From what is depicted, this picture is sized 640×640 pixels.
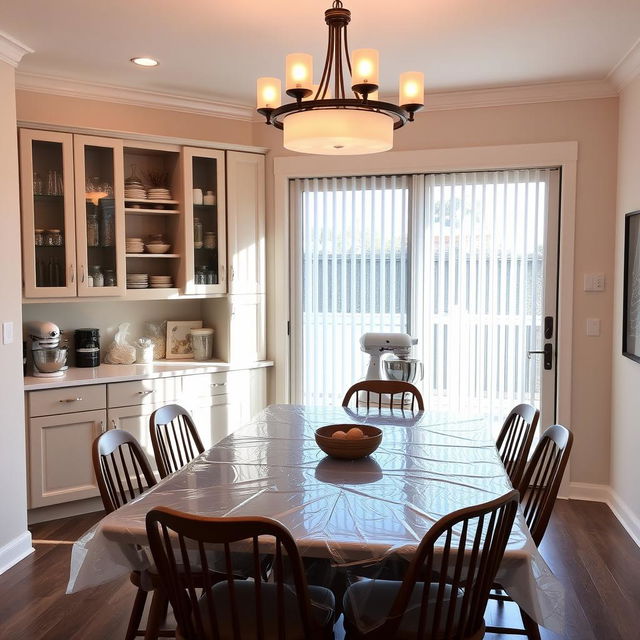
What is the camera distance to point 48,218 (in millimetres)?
3955

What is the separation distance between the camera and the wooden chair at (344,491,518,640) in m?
1.71

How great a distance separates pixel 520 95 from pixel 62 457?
3497 mm

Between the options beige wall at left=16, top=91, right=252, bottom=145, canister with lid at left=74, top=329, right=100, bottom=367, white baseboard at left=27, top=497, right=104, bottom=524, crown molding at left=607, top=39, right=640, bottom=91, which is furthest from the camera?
canister with lid at left=74, top=329, right=100, bottom=367

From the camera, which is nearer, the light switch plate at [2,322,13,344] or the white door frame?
the light switch plate at [2,322,13,344]

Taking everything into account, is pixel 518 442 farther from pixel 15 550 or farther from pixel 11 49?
pixel 11 49

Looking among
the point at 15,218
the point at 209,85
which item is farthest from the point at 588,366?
the point at 15,218

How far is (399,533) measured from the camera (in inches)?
73.2

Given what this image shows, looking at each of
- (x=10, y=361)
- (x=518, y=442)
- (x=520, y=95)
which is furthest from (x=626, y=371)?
(x=10, y=361)

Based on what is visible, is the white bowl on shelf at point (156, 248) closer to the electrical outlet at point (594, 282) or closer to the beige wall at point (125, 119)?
the beige wall at point (125, 119)

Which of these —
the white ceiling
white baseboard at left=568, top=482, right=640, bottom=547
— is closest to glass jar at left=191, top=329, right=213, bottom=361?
the white ceiling

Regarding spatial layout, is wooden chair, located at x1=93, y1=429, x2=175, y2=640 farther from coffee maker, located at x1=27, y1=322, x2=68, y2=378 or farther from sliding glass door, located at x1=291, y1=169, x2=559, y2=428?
sliding glass door, located at x1=291, y1=169, x2=559, y2=428

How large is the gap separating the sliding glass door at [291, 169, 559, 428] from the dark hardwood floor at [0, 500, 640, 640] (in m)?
1.06

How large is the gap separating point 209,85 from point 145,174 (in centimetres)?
76

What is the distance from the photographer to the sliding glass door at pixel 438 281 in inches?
172
